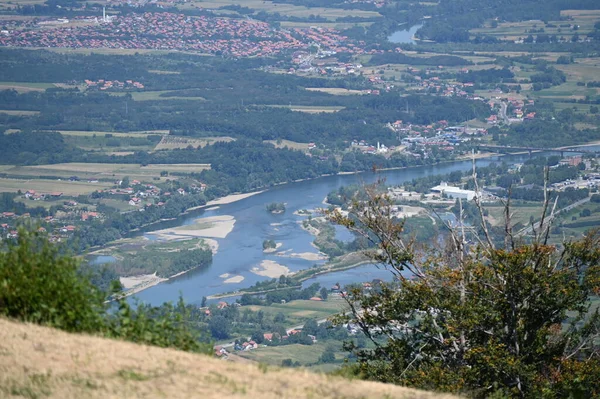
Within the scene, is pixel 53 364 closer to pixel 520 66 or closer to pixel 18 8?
pixel 520 66

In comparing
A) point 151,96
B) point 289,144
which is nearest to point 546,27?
point 151,96

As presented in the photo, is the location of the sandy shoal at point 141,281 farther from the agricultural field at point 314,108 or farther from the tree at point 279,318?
the agricultural field at point 314,108

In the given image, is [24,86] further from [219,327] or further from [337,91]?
[219,327]

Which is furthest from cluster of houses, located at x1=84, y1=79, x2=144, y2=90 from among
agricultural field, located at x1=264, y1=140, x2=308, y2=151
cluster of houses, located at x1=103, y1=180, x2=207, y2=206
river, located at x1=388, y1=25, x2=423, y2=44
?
river, located at x1=388, y1=25, x2=423, y2=44

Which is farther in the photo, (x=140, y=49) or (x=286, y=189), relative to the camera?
(x=140, y=49)

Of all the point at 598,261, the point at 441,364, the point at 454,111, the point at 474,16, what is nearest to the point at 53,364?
the point at 441,364

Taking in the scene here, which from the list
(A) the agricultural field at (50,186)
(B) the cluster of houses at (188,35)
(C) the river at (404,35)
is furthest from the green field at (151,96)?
(C) the river at (404,35)

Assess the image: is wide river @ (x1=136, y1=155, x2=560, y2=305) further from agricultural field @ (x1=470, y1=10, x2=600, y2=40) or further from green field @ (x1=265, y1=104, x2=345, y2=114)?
agricultural field @ (x1=470, y1=10, x2=600, y2=40)
